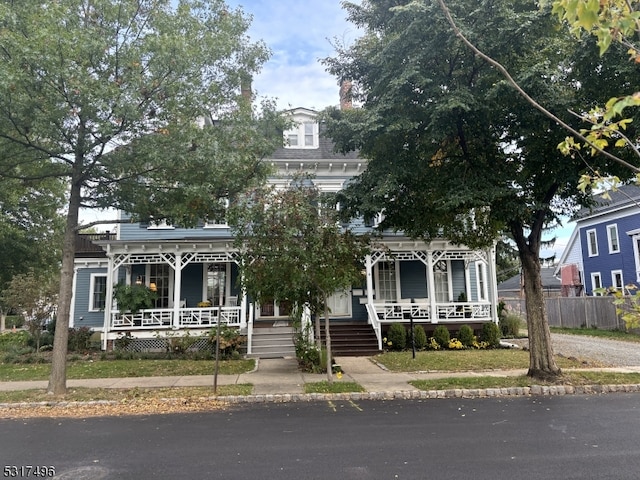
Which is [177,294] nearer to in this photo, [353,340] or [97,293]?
[97,293]

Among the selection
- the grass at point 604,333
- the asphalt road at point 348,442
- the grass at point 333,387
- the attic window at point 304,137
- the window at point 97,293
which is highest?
the attic window at point 304,137

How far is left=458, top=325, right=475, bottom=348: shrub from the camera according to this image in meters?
16.1

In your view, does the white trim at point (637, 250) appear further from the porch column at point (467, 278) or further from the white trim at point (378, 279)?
the white trim at point (378, 279)

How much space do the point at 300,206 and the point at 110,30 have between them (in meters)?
5.27

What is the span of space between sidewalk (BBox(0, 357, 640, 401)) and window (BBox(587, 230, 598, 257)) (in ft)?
63.4

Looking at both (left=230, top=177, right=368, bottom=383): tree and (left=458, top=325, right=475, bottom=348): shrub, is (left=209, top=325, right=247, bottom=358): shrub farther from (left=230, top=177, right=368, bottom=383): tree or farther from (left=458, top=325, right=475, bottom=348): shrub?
(left=458, top=325, right=475, bottom=348): shrub

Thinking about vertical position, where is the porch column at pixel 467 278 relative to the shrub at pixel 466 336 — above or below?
above

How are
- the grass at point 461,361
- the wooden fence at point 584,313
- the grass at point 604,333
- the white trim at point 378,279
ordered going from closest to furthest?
the grass at point 461,361, the white trim at point 378,279, the grass at point 604,333, the wooden fence at point 584,313

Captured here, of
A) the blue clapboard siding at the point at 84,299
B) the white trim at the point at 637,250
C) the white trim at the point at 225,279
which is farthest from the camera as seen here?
the white trim at the point at 637,250

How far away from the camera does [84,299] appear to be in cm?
2002

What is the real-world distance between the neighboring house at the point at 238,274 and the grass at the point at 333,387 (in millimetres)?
5582

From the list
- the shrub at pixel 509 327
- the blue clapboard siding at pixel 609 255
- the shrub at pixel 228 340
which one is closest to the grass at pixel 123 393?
the shrub at pixel 228 340

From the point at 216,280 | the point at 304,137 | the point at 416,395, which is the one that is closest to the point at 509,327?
the point at 416,395

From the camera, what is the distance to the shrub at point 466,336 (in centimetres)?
1612
